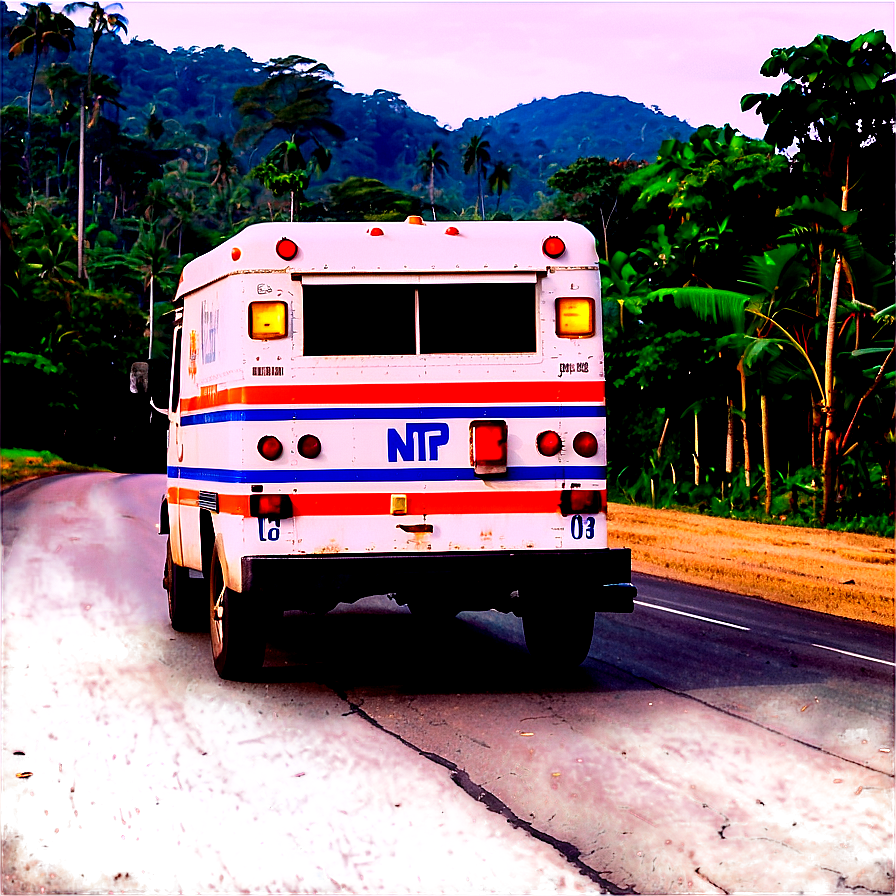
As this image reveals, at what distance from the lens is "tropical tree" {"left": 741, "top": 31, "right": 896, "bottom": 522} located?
74.8ft

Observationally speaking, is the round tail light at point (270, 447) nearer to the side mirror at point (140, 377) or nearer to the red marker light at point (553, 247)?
the red marker light at point (553, 247)

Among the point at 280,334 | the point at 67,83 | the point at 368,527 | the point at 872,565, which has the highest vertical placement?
the point at 67,83

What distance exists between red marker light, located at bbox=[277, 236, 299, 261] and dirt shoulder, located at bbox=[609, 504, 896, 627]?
744 cm

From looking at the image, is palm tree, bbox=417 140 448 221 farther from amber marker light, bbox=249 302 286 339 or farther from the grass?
amber marker light, bbox=249 302 286 339

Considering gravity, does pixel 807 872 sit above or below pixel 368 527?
below

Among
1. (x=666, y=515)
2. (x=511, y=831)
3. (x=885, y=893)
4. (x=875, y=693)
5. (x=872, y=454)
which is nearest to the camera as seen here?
(x=885, y=893)

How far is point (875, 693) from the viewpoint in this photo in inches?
352

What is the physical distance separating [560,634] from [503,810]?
128 inches

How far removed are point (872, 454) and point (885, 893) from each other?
19818 millimetres

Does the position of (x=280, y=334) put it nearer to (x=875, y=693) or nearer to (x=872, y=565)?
(x=875, y=693)

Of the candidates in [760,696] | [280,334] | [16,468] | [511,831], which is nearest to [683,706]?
[760,696]

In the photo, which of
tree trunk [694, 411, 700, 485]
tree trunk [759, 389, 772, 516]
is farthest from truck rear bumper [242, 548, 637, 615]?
tree trunk [694, 411, 700, 485]

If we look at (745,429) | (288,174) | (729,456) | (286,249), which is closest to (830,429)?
(745,429)

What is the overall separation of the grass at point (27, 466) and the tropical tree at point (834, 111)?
2391 cm
